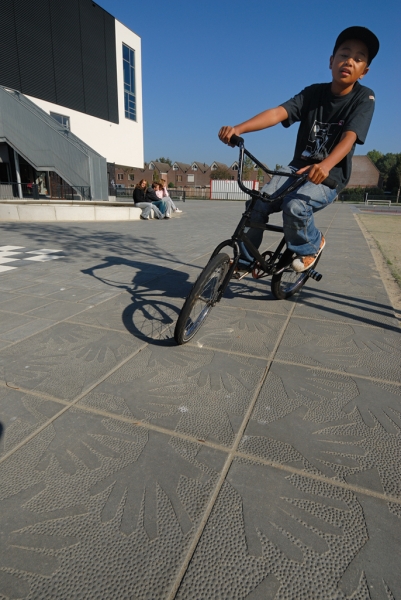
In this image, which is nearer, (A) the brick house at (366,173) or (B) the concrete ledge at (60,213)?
(B) the concrete ledge at (60,213)

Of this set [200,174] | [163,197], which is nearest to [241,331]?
[163,197]

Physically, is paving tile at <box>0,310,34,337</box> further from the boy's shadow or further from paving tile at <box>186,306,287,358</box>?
paving tile at <box>186,306,287,358</box>

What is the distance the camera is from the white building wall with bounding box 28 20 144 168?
2883 cm

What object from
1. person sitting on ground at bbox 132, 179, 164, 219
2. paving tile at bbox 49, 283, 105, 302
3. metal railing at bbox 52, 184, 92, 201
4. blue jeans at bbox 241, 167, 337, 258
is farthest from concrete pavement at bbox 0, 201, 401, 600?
metal railing at bbox 52, 184, 92, 201

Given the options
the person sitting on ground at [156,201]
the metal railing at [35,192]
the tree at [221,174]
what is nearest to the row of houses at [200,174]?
the tree at [221,174]

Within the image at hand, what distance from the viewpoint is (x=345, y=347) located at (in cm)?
307

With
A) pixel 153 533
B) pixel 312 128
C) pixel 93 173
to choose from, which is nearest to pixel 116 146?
pixel 93 173

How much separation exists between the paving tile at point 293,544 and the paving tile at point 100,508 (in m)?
0.11

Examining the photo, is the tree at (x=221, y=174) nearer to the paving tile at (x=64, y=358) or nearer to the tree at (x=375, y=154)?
the tree at (x=375, y=154)

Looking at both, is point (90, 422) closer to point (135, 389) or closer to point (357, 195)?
point (135, 389)

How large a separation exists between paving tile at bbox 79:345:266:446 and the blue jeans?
1183 mm

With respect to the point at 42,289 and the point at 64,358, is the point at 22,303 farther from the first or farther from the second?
the point at 64,358

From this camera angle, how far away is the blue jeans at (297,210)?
10.6ft

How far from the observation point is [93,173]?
72.5 ft
